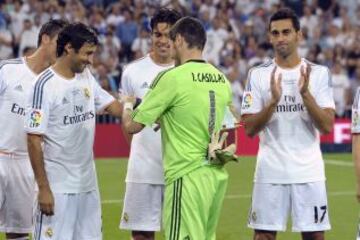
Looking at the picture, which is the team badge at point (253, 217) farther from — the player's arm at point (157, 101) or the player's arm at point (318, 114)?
the player's arm at point (157, 101)

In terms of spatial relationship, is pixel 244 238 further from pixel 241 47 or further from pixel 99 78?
pixel 241 47

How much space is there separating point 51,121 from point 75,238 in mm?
1041

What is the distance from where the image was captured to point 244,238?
43.4ft

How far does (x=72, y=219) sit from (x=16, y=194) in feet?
5.12

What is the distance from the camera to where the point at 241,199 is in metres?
16.5

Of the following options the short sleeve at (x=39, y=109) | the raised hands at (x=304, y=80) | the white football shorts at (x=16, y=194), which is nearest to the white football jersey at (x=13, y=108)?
the white football shorts at (x=16, y=194)

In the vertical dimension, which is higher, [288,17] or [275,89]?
[288,17]

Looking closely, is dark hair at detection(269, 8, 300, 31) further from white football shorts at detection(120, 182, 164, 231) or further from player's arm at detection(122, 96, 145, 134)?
white football shorts at detection(120, 182, 164, 231)

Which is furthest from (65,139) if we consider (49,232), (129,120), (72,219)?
(49,232)

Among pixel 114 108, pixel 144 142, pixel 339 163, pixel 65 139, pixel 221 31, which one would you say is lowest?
pixel 339 163

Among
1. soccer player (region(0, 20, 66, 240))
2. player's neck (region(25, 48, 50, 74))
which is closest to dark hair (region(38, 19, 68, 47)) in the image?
player's neck (region(25, 48, 50, 74))

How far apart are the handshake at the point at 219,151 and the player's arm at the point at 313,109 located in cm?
112

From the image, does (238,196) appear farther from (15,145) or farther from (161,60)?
(15,145)

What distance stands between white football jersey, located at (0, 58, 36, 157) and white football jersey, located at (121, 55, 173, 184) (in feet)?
3.27
